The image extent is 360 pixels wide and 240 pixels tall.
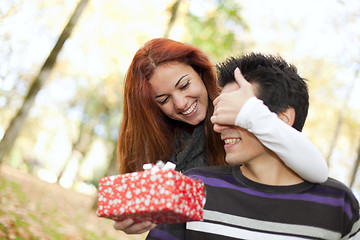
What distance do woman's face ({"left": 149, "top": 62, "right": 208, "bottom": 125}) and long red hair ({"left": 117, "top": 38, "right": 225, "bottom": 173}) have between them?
0.23 feet

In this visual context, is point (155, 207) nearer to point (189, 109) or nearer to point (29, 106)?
point (189, 109)

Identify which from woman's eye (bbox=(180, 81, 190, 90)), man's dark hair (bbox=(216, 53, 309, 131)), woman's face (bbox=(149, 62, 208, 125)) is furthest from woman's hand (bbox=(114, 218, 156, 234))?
woman's eye (bbox=(180, 81, 190, 90))

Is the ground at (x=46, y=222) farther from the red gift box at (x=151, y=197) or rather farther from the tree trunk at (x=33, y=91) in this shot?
the red gift box at (x=151, y=197)

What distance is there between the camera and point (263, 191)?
2176 mm

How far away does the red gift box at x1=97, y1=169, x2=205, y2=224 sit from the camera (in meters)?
1.64

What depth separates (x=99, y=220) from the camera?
409 inches

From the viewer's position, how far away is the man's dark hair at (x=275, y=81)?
2293mm

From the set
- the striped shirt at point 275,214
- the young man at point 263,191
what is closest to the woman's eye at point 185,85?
the young man at point 263,191

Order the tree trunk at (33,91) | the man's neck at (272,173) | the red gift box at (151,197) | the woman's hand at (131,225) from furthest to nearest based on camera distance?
→ the tree trunk at (33,91) < the man's neck at (272,173) < the woman's hand at (131,225) < the red gift box at (151,197)

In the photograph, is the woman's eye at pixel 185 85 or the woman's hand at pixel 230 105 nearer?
the woman's hand at pixel 230 105

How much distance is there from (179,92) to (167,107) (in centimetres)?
18

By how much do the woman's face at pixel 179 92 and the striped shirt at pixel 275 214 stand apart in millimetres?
1179

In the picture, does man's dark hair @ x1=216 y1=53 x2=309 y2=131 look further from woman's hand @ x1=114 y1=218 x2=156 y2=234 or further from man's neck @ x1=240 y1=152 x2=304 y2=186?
woman's hand @ x1=114 y1=218 x2=156 y2=234

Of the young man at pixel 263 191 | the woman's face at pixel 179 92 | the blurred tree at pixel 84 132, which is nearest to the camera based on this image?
the young man at pixel 263 191
